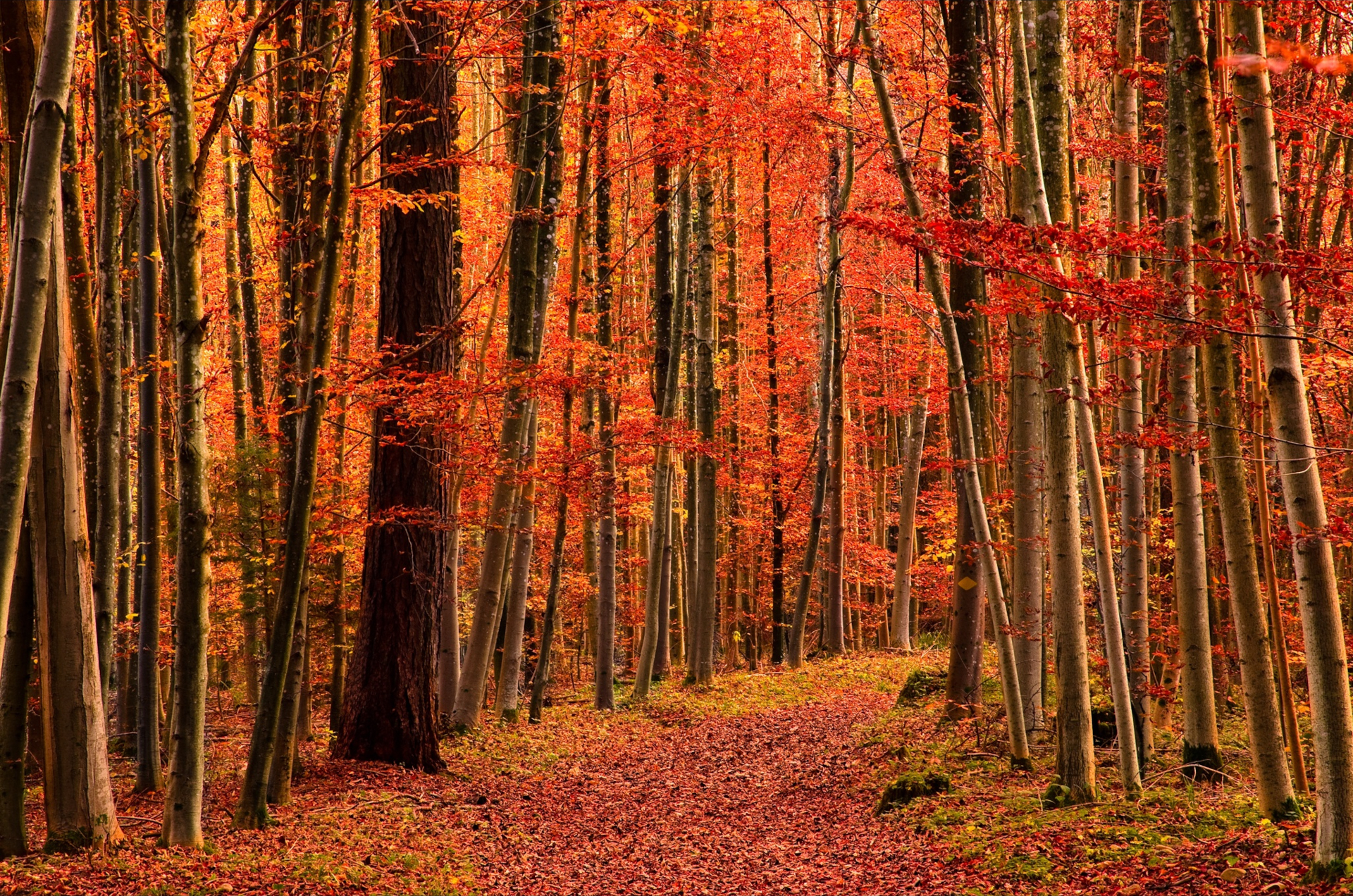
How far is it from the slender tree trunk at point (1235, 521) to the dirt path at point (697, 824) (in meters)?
2.26

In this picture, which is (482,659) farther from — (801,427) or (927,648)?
(801,427)

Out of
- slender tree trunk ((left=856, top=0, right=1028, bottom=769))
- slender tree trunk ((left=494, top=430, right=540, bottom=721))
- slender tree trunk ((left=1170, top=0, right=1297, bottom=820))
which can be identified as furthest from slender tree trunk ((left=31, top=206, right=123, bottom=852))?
slender tree trunk ((left=1170, top=0, right=1297, bottom=820))

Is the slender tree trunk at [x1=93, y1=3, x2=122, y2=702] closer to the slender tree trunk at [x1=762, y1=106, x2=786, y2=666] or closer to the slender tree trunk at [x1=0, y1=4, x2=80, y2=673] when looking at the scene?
the slender tree trunk at [x1=0, y1=4, x2=80, y2=673]

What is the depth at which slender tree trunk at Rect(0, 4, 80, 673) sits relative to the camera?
12.5 ft

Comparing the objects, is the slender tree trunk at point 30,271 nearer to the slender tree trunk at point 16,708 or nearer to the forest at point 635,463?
the forest at point 635,463

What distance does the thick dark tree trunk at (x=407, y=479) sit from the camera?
924 centimetres

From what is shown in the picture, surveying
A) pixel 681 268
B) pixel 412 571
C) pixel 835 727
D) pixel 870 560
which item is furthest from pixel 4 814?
pixel 870 560

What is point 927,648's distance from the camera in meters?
22.7

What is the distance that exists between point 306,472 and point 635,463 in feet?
24.6

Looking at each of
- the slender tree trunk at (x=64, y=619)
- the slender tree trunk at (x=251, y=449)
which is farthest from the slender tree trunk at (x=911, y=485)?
the slender tree trunk at (x=64, y=619)

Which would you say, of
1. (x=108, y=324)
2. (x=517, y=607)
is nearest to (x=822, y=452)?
(x=517, y=607)

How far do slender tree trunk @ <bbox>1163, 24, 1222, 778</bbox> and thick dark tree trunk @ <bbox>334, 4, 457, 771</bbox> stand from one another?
245 inches

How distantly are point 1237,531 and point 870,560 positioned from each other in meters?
17.7

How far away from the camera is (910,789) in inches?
317
